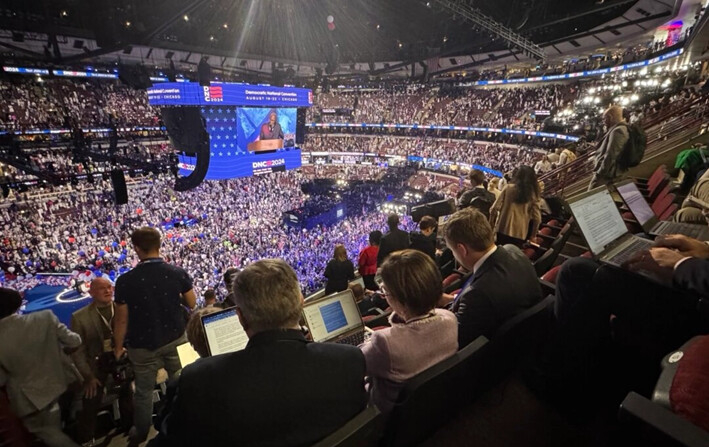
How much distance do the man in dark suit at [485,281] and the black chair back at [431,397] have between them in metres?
0.23

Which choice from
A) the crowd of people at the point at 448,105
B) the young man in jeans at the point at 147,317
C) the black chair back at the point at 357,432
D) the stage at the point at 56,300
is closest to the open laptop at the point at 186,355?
the young man in jeans at the point at 147,317

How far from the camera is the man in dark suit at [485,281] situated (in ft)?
6.77

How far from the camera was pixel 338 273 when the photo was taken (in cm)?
502

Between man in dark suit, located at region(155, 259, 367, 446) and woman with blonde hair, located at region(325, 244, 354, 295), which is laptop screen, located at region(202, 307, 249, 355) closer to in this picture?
man in dark suit, located at region(155, 259, 367, 446)

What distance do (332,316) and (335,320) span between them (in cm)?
4

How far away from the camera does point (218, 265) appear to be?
13.6 metres

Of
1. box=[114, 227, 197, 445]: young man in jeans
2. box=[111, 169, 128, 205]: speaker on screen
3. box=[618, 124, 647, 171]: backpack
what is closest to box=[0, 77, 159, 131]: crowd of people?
box=[111, 169, 128, 205]: speaker on screen

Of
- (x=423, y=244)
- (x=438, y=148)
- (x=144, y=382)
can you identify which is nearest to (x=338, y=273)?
(x=423, y=244)

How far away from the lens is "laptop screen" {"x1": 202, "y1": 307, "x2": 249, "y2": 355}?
2174 mm

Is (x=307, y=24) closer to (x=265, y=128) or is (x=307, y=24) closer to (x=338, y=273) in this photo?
(x=265, y=128)

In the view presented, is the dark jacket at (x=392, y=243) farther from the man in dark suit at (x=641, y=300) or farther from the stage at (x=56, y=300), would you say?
the stage at (x=56, y=300)

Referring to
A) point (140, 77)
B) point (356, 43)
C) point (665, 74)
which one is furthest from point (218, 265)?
point (665, 74)

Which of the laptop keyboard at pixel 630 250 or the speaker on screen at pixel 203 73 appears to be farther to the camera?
the speaker on screen at pixel 203 73

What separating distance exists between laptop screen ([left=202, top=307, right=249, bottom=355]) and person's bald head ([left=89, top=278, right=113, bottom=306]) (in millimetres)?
1459
